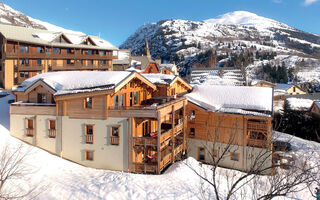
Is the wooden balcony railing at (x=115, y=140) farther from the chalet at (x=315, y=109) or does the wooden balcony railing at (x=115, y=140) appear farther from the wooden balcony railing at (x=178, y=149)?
the chalet at (x=315, y=109)

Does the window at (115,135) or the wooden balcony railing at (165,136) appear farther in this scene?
the wooden balcony railing at (165,136)

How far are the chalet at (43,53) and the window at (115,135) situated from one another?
967 inches

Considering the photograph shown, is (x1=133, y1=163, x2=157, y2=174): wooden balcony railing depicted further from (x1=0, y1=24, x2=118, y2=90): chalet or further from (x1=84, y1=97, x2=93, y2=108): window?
(x1=0, y1=24, x2=118, y2=90): chalet

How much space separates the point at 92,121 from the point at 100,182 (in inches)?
199

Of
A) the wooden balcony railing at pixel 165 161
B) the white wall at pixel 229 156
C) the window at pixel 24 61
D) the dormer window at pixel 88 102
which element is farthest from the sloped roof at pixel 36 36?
the white wall at pixel 229 156

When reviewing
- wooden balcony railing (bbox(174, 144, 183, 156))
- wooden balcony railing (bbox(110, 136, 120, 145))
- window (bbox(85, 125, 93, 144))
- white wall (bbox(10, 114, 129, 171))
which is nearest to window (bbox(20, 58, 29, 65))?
white wall (bbox(10, 114, 129, 171))

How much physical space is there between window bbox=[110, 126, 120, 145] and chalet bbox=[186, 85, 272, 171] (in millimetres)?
7988

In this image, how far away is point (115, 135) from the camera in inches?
722

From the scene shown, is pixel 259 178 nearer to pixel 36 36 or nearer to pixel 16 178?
pixel 16 178

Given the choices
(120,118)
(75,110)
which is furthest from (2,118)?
(120,118)

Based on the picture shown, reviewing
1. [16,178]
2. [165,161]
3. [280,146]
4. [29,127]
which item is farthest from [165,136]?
[29,127]

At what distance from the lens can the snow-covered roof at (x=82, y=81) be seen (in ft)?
60.1

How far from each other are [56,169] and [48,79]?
7.83 m

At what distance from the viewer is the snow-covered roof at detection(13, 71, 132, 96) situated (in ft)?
60.1
